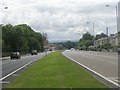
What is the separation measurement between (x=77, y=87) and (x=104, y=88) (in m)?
A: 1.16

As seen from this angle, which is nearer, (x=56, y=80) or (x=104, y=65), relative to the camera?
(x=56, y=80)

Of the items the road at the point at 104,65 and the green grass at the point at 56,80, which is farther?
the road at the point at 104,65

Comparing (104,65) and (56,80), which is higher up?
(56,80)

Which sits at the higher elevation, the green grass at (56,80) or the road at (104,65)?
the green grass at (56,80)

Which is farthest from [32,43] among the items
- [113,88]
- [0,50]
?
[113,88]

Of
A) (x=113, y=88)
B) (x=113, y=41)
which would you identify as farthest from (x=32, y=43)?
(x=113, y=88)

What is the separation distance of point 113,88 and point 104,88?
0.64 metres

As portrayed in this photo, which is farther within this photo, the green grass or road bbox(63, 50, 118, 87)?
road bbox(63, 50, 118, 87)

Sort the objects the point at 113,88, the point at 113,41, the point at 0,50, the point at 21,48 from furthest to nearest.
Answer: the point at 113,41 < the point at 21,48 < the point at 0,50 < the point at 113,88

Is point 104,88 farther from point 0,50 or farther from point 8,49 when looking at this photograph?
→ point 8,49

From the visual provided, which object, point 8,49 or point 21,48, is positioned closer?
point 8,49

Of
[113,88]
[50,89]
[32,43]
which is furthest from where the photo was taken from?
[32,43]

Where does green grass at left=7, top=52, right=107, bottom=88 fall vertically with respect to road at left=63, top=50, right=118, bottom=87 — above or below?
above

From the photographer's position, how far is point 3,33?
4094 inches
